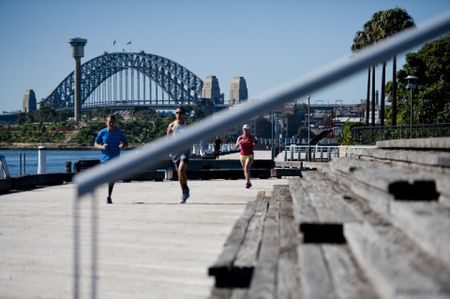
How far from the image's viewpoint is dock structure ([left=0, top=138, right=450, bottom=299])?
2.63 meters

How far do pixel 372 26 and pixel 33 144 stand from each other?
144192 millimetres

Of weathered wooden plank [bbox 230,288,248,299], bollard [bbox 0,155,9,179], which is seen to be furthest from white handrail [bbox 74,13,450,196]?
bollard [bbox 0,155,9,179]

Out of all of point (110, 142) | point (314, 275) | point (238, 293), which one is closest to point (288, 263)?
point (238, 293)

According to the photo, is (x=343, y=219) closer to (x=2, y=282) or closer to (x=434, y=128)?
(x=2, y=282)

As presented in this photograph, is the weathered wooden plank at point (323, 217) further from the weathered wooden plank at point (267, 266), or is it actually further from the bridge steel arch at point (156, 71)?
the bridge steel arch at point (156, 71)

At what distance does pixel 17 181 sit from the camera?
45.7 ft

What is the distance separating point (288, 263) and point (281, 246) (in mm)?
510

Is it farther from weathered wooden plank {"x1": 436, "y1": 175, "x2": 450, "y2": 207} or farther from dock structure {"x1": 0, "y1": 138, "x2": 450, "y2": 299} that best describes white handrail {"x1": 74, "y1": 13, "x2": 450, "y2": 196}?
weathered wooden plank {"x1": 436, "y1": 175, "x2": 450, "y2": 207}

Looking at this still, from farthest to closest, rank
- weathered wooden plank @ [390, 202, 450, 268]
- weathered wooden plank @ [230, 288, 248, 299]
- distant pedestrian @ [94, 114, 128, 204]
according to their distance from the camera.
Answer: distant pedestrian @ [94, 114, 128, 204], weathered wooden plank @ [230, 288, 248, 299], weathered wooden plank @ [390, 202, 450, 268]

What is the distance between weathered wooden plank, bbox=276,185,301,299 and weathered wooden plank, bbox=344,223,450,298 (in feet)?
0.96

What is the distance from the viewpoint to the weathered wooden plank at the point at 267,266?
9.63 ft

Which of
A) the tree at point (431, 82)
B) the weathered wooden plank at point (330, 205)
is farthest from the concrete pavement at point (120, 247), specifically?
the tree at point (431, 82)

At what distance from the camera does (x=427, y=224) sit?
2674 millimetres

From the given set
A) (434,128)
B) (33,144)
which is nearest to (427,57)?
(434,128)
